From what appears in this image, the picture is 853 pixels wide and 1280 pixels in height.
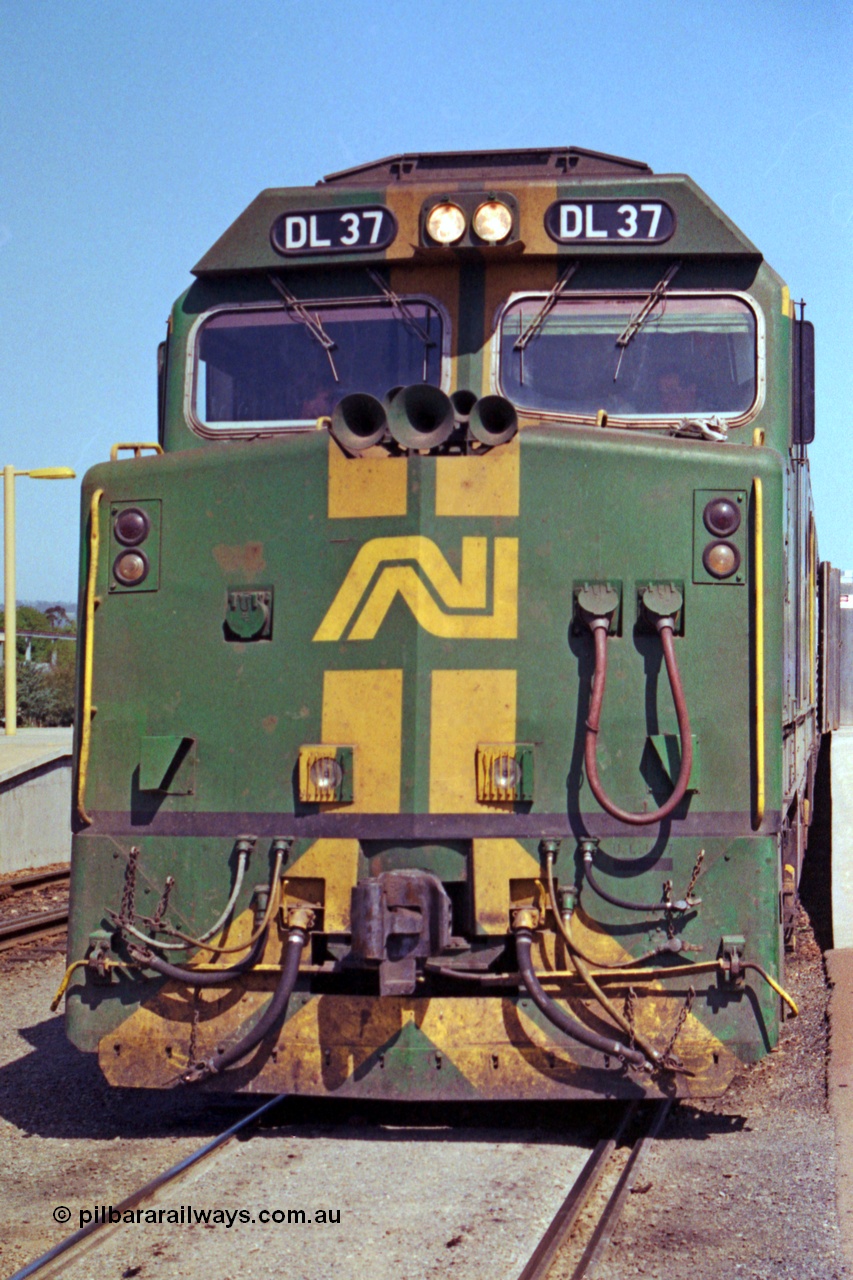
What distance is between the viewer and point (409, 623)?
207 inches

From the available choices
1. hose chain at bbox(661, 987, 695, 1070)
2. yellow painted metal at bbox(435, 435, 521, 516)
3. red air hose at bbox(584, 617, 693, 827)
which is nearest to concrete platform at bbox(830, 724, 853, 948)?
hose chain at bbox(661, 987, 695, 1070)

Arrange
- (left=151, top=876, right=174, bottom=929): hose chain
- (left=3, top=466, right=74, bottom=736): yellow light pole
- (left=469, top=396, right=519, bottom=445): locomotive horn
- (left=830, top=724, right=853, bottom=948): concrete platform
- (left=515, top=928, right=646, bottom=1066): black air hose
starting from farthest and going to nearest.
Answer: (left=3, top=466, right=74, bottom=736): yellow light pole
(left=830, top=724, right=853, bottom=948): concrete platform
(left=151, top=876, right=174, bottom=929): hose chain
(left=469, top=396, right=519, bottom=445): locomotive horn
(left=515, top=928, right=646, bottom=1066): black air hose

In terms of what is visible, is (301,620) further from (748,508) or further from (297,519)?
(748,508)

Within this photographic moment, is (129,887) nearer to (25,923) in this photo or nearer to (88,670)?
(88,670)

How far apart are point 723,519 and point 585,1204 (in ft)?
8.17

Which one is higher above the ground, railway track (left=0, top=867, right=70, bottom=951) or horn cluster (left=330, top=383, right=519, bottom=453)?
horn cluster (left=330, top=383, right=519, bottom=453)

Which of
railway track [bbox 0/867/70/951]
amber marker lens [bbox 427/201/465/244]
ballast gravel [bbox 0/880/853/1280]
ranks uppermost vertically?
amber marker lens [bbox 427/201/465/244]

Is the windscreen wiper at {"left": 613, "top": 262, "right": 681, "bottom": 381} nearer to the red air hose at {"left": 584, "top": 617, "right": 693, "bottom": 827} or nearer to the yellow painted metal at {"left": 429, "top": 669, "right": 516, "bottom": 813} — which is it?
the red air hose at {"left": 584, "top": 617, "right": 693, "bottom": 827}

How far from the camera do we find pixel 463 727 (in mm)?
5266

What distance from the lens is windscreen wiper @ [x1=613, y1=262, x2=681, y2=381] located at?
6301 millimetres

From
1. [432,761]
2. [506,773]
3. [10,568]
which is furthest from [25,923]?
[10,568]

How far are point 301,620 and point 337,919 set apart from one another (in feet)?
3.70

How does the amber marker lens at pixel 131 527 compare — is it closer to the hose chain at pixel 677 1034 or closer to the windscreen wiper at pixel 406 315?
the windscreen wiper at pixel 406 315

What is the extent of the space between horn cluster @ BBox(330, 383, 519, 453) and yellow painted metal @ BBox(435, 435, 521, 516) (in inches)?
2.8
